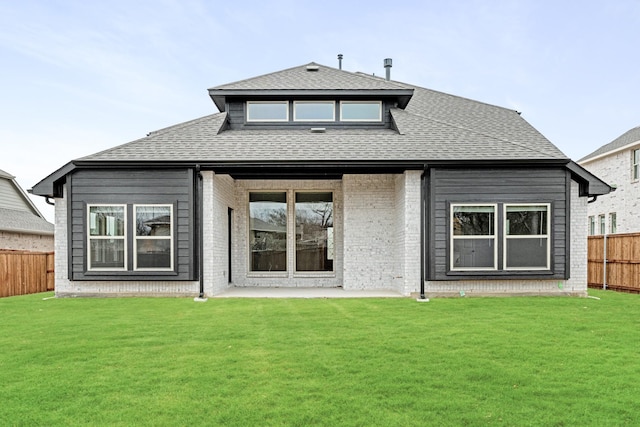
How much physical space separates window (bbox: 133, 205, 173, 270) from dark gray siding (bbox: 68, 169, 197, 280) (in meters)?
0.14

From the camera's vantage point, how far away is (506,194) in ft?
35.1

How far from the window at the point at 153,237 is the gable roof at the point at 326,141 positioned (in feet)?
3.89

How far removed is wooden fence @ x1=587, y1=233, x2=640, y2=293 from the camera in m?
12.7

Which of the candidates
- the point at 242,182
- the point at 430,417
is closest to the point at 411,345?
the point at 430,417

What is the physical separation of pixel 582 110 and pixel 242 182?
52.8ft

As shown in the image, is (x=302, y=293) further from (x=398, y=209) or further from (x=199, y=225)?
(x=398, y=209)

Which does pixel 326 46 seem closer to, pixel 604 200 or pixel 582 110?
pixel 582 110

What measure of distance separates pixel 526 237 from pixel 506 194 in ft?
3.64

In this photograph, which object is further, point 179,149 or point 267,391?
point 179,149

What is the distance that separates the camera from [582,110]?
2038 centimetres

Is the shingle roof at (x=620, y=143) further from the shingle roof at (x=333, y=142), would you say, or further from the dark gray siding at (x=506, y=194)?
the dark gray siding at (x=506, y=194)

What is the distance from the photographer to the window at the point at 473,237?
1060 cm

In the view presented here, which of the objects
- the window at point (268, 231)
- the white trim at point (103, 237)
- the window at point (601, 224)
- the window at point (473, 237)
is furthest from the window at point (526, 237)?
the window at point (601, 224)

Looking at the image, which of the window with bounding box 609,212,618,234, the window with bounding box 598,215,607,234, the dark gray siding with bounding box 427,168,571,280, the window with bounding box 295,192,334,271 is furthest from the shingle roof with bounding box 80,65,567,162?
the window with bounding box 598,215,607,234
